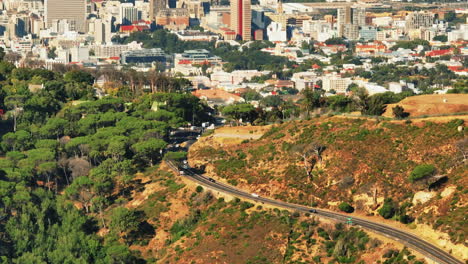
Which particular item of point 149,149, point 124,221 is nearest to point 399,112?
point 149,149

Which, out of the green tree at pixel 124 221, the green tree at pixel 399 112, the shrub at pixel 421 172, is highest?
the green tree at pixel 399 112

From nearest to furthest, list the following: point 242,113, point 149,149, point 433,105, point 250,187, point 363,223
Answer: point 363,223
point 250,187
point 433,105
point 149,149
point 242,113

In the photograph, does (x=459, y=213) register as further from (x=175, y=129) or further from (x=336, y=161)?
(x=175, y=129)

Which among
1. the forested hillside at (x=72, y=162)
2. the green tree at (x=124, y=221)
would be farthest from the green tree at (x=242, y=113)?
the green tree at (x=124, y=221)

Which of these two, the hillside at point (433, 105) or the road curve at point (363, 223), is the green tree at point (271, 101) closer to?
the road curve at point (363, 223)

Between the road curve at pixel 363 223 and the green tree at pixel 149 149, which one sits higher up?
the green tree at pixel 149 149

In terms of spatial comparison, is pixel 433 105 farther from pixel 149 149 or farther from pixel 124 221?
pixel 124 221
